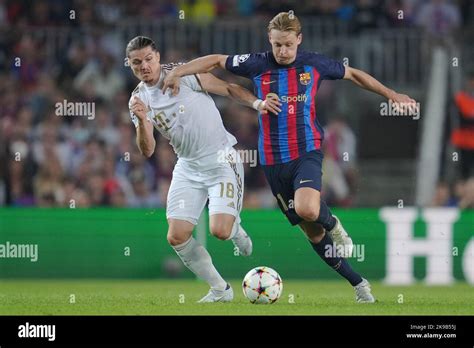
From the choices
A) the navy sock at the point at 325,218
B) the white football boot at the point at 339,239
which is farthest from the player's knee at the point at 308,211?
the white football boot at the point at 339,239

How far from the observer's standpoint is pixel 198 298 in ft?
39.9

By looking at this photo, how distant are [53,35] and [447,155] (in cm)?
620

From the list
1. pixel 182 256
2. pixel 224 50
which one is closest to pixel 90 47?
pixel 224 50

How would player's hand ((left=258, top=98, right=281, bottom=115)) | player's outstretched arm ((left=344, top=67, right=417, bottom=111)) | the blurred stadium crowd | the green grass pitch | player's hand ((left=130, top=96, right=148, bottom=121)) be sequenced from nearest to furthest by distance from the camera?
the green grass pitch, player's hand ((left=130, top=96, right=148, bottom=121)), player's outstretched arm ((left=344, top=67, right=417, bottom=111)), player's hand ((left=258, top=98, right=281, bottom=115)), the blurred stadium crowd

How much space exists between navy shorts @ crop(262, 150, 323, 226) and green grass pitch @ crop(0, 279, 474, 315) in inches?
34.9

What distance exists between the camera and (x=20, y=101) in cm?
1905

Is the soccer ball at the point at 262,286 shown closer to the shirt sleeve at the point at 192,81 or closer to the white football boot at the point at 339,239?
the white football boot at the point at 339,239

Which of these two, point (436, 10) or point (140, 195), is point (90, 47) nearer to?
point (140, 195)

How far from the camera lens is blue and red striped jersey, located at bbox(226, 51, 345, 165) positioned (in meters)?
11.2

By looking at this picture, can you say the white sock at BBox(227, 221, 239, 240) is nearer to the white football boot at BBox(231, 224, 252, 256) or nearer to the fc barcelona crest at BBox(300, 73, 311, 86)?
the white football boot at BBox(231, 224, 252, 256)

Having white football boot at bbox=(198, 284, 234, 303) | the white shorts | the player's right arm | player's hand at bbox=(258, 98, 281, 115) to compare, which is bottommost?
white football boot at bbox=(198, 284, 234, 303)

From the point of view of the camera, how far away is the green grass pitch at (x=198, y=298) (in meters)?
10.5

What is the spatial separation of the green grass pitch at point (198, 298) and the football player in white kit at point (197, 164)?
505mm

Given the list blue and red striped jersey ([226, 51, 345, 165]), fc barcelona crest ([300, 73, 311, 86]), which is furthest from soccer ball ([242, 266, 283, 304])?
fc barcelona crest ([300, 73, 311, 86])
